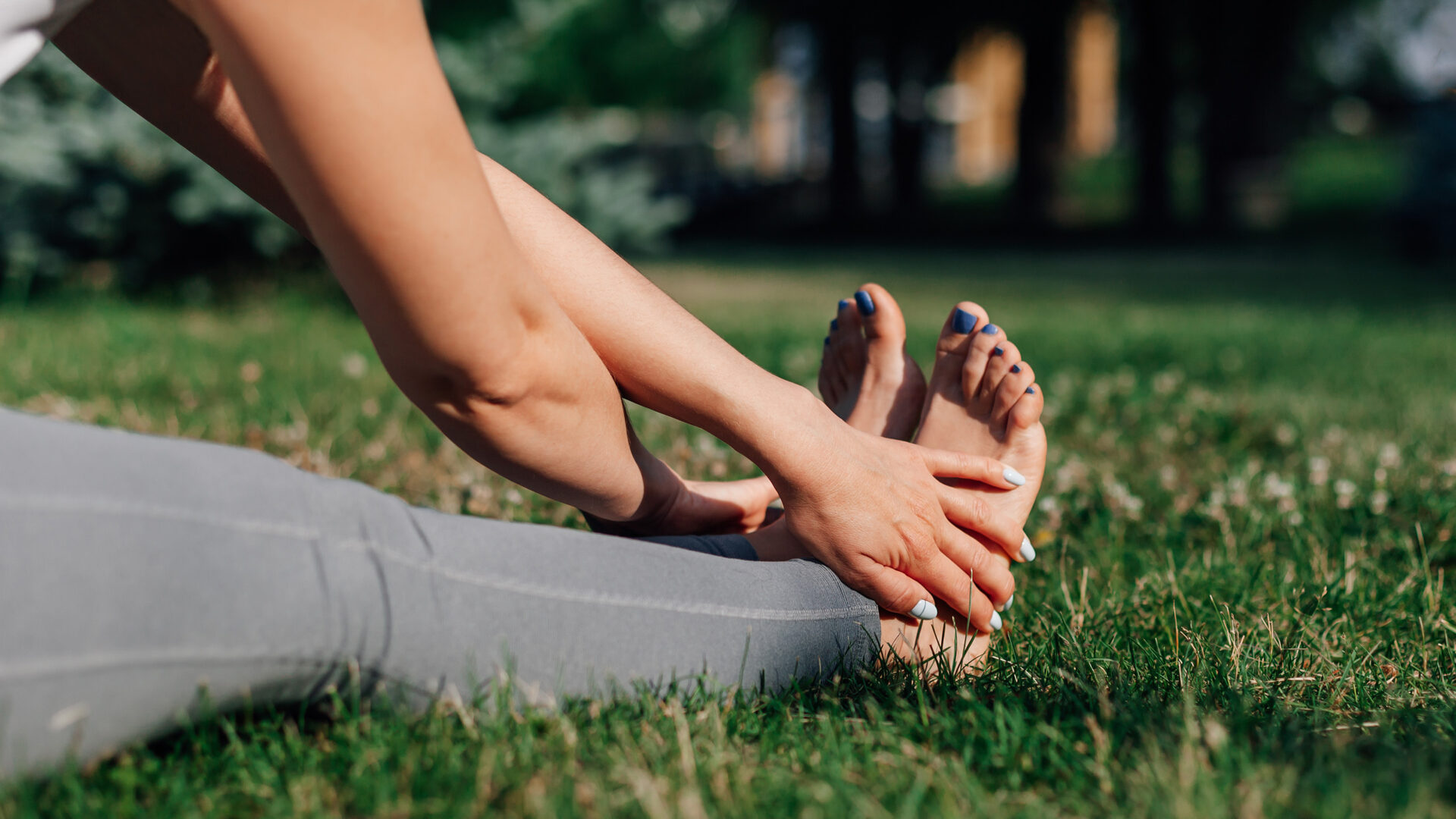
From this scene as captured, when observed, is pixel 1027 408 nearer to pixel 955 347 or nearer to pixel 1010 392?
pixel 1010 392

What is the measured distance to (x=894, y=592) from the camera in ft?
5.78

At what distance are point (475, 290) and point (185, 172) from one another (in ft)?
19.3

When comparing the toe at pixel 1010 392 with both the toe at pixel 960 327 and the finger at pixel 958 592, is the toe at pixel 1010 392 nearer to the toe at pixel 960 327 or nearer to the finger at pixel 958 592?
the toe at pixel 960 327

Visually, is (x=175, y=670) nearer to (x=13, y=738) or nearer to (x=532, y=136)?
(x=13, y=738)

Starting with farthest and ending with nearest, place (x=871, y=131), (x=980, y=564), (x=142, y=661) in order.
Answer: (x=871, y=131)
(x=980, y=564)
(x=142, y=661)

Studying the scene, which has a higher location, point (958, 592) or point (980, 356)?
point (980, 356)

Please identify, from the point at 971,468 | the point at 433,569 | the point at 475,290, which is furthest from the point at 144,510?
the point at 971,468

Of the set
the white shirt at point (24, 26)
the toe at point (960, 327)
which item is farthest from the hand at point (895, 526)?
the white shirt at point (24, 26)

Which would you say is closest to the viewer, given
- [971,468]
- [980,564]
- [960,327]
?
[980,564]

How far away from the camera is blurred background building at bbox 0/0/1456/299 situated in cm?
638

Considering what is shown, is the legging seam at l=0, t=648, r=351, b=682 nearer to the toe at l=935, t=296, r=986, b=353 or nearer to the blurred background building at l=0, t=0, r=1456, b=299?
the toe at l=935, t=296, r=986, b=353

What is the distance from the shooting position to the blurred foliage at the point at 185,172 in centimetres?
616

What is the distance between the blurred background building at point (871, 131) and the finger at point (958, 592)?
1312 millimetres

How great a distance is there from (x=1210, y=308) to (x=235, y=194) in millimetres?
6831
